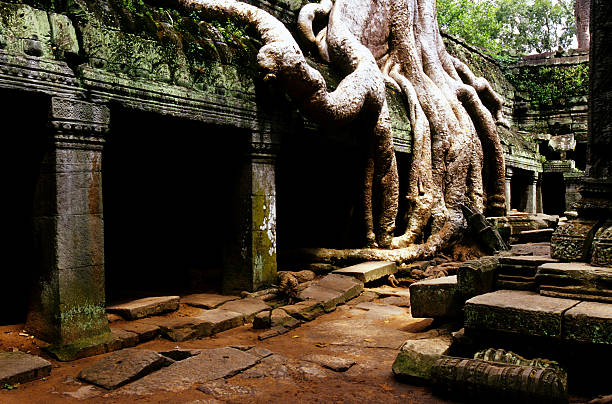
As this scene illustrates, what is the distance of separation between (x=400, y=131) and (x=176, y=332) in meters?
5.31

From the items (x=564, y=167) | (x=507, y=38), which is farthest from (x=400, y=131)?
(x=507, y=38)

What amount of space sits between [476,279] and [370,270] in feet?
9.15

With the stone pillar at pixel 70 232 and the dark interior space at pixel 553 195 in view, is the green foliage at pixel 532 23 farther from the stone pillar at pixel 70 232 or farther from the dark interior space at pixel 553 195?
the stone pillar at pixel 70 232

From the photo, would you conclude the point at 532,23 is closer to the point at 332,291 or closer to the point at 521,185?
the point at 521,185

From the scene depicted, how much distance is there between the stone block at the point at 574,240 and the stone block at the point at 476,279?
51cm

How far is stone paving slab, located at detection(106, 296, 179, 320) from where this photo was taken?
16.1 ft

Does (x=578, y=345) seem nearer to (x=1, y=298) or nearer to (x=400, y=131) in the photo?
(x=1, y=298)

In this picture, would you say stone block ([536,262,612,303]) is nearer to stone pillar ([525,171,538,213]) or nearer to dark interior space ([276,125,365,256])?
dark interior space ([276,125,365,256])

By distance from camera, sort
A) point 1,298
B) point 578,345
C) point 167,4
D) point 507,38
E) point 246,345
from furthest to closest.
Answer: point 507,38, point 167,4, point 1,298, point 246,345, point 578,345

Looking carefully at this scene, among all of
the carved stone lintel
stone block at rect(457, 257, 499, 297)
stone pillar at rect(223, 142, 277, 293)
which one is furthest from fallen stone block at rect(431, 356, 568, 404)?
the carved stone lintel

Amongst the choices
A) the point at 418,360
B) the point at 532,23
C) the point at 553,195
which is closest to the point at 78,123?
the point at 418,360

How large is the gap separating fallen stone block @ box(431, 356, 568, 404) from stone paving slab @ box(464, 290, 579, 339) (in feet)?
1.02

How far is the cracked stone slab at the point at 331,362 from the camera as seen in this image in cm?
374

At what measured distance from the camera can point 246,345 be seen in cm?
444
